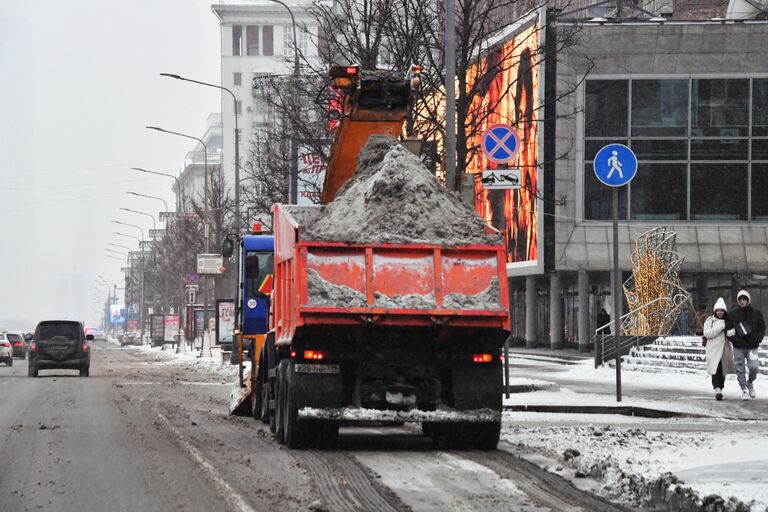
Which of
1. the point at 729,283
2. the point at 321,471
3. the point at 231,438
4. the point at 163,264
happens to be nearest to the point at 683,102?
the point at 729,283

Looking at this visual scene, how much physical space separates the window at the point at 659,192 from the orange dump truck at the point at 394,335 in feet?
125

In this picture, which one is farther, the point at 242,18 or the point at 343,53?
the point at 242,18

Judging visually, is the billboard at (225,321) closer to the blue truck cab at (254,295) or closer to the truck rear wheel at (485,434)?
the blue truck cab at (254,295)

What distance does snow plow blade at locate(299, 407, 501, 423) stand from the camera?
1387 cm

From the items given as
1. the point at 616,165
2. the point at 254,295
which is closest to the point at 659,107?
the point at 616,165

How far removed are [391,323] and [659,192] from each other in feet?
129

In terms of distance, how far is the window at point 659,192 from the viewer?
5122 cm

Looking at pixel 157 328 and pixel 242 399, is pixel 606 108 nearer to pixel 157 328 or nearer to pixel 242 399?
pixel 242 399

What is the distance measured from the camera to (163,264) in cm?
9675

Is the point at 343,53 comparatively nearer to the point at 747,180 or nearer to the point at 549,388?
the point at 549,388

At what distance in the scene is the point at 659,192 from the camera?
5162 centimetres

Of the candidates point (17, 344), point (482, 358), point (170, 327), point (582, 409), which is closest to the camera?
point (482, 358)

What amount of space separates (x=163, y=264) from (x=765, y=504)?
89823 mm

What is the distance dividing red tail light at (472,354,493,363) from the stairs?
17.4 metres
